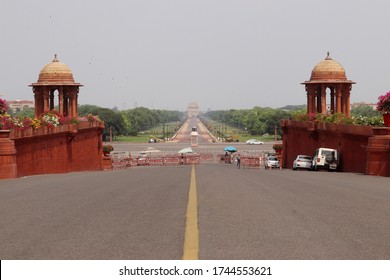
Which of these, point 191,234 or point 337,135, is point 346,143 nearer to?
→ point 337,135

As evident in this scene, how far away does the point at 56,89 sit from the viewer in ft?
218

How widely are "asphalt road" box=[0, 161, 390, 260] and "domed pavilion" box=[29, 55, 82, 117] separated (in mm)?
53151

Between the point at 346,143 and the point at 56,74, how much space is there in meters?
37.5

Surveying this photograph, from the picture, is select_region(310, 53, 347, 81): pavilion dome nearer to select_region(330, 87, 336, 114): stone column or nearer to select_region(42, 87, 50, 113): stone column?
select_region(330, 87, 336, 114): stone column

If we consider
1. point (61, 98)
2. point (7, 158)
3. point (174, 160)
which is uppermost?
point (61, 98)

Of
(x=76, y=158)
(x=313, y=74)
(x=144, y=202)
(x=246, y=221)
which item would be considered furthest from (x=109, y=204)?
(x=313, y=74)

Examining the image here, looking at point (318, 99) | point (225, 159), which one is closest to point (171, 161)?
point (225, 159)

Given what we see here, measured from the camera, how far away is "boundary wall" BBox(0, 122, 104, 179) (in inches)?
996

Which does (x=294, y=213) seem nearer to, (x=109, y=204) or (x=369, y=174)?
(x=109, y=204)

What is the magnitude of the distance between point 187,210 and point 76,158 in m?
39.5

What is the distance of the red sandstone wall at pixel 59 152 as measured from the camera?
1211 inches

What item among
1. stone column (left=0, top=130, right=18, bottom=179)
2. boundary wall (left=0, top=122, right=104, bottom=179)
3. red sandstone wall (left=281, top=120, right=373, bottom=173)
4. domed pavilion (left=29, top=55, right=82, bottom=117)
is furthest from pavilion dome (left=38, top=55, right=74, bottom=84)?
stone column (left=0, top=130, right=18, bottom=179)

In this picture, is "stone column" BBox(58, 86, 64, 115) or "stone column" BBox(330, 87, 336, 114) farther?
"stone column" BBox(330, 87, 336, 114)
